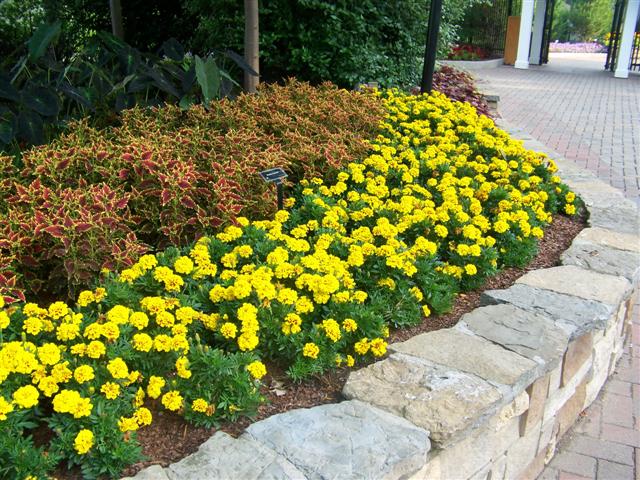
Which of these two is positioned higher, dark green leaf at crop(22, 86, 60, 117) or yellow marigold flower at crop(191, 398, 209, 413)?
dark green leaf at crop(22, 86, 60, 117)

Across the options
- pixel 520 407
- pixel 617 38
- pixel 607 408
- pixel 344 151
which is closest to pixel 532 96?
pixel 617 38

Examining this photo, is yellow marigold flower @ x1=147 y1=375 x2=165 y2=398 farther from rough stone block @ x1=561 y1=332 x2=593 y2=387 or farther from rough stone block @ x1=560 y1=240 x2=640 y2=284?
rough stone block @ x1=560 y1=240 x2=640 y2=284

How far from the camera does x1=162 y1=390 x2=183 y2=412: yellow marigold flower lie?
1940 millimetres

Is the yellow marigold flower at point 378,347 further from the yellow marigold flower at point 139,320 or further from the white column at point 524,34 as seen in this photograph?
the white column at point 524,34

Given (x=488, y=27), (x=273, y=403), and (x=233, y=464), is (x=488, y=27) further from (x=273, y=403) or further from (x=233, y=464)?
(x=233, y=464)

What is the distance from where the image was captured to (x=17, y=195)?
9.84ft

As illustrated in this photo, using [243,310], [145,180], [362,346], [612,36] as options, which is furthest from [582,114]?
[612,36]

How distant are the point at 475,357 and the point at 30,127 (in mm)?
2898

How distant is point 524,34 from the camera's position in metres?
17.5

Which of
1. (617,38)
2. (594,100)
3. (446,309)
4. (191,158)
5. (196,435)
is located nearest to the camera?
(196,435)

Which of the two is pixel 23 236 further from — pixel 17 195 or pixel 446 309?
pixel 446 309

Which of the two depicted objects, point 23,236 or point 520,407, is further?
point 23,236

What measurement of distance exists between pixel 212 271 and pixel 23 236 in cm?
85

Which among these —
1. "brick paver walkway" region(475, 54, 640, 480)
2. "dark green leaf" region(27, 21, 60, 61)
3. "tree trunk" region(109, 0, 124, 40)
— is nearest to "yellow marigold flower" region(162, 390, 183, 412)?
"brick paver walkway" region(475, 54, 640, 480)
